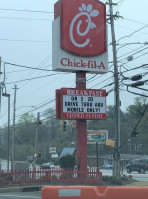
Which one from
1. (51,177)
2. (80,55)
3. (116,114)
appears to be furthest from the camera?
(116,114)

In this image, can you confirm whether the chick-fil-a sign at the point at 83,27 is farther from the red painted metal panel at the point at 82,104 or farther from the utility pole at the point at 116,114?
the red painted metal panel at the point at 82,104

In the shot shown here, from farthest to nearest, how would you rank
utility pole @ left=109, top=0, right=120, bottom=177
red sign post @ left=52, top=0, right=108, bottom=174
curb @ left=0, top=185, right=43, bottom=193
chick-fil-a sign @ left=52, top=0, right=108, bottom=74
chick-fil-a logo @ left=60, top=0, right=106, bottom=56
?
utility pole @ left=109, top=0, right=120, bottom=177, chick-fil-a logo @ left=60, top=0, right=106, bottom=56, chick-fil-a sign @ left=52, top=0, right=108, bottom=74, red sign post @ left=52, top=0, right=108, bottom=174, curb @ left=0, top=185, right=43, bottom=193

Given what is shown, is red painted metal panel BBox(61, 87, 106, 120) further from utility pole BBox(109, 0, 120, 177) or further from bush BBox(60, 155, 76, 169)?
bush BBox(60, 155, 76, 169)

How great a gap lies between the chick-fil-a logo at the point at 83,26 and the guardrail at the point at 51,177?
8165 millimetres

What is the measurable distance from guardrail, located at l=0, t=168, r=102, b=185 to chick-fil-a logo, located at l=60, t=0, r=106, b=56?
321 inches

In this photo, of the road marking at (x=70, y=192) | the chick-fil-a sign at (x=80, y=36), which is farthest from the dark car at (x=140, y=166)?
Result: the road marking at (x=70, y=192)

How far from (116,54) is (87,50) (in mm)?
3689

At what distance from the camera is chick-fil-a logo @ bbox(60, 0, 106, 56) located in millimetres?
27094

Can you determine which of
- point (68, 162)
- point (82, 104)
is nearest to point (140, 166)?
point (68, 162)

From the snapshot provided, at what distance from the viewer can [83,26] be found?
1097 inches

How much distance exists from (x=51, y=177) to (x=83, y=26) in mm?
10743

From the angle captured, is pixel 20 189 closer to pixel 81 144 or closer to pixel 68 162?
pixel 81 144

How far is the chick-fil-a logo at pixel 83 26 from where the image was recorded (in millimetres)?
27094

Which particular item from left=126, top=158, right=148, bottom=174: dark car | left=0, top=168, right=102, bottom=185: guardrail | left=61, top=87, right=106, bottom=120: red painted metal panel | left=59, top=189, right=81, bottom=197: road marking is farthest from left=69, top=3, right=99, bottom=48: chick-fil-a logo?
left=126, top=158, right=148, bottom=174: dark car
